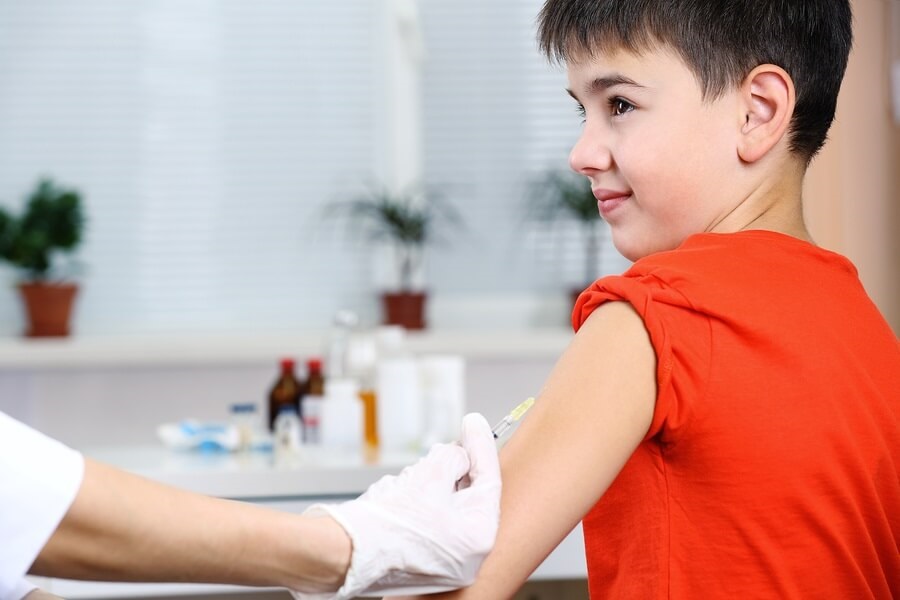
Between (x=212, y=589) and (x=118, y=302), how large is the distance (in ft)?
4.91

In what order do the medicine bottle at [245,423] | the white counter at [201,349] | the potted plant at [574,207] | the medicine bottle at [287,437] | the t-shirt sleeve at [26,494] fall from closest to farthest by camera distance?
the t-shirt sleeve at [26,494], the medicine bottle at [287,437], the medicine bottle at [245,423], the white counter at [201,349], the potted plant at [574,207]

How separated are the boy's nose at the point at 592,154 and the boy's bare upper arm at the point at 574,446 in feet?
0.56

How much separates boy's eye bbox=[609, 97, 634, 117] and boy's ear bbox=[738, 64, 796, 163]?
0.32 ft

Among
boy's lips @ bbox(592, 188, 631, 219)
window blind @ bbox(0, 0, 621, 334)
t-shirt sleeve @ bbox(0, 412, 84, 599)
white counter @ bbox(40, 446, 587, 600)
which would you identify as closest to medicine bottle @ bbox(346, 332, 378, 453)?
white counter @ bbox(40, 446, 587, 600)

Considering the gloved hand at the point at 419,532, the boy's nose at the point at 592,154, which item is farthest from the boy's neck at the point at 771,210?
the gloved hand at the point at 419,532

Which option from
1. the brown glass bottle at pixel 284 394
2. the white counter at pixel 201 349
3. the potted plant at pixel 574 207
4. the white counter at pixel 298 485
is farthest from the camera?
the potted plant at pixel 574 207

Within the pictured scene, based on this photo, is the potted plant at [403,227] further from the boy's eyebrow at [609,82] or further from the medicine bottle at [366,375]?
the boy's eyebrow at [609,82]

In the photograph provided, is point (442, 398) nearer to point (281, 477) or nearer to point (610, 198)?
point (281, 477)

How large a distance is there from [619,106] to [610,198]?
85 millimetres

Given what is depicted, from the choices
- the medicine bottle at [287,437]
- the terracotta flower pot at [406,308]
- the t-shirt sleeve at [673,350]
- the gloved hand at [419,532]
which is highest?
the t-shirt sleeve at [673,350]

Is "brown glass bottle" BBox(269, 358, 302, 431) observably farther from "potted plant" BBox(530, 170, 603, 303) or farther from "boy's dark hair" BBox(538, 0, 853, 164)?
"boy's dark hair" BBox(538, 0, 853, 164)

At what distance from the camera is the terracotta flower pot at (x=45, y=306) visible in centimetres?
309

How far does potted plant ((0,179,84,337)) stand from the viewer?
308cm

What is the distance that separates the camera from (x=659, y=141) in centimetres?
86
